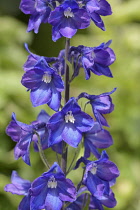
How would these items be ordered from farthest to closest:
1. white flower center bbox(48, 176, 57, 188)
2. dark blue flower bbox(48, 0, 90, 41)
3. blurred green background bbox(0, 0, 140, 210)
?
1. blurred green background bbox(0, 0, 140, 210)
2. white flower center bbox(48, 176, 57, 188)
3. dark blue flower bbox(48, 0, 90, 41)

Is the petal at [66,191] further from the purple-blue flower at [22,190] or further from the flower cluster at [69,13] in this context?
the flower cluster at [69,13]

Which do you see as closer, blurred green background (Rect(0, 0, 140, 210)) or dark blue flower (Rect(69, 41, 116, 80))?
dark blue flower (Rect(69, 41, 116, 80))

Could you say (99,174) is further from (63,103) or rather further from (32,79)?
(32,79)

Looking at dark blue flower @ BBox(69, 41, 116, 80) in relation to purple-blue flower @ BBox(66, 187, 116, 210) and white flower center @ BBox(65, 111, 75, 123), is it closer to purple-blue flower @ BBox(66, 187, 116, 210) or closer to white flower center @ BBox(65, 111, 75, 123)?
white flower center @ BBox(65, 111, 75, 123)

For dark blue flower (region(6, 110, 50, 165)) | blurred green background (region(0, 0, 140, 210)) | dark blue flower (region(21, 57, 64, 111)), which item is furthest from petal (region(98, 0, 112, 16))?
blurred green background (region(0, 0, 140, 210))

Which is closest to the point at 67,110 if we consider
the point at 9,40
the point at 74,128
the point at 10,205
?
the point at 74,128

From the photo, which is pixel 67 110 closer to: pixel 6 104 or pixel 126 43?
pixel 6 104

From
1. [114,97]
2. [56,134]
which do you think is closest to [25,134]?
[56,134]
